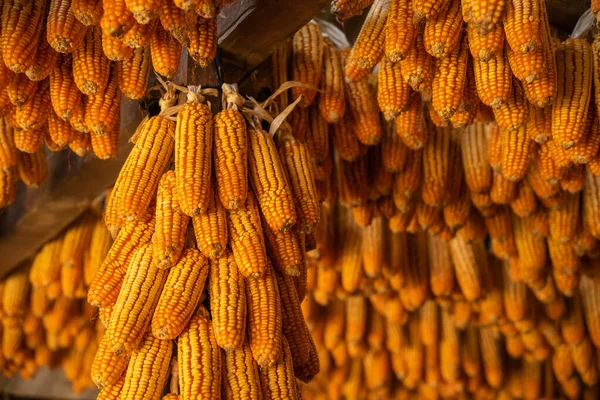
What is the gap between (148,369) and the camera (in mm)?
2803

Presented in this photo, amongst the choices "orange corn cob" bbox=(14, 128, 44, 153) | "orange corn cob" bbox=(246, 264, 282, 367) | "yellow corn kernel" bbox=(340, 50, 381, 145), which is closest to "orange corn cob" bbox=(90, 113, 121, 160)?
"orange corn cob" bbox=(14, 128, 44, 153)

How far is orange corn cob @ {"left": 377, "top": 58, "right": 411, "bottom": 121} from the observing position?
348cm

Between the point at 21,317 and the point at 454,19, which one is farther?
the point at 21,317

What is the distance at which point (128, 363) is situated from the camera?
9.52 feet

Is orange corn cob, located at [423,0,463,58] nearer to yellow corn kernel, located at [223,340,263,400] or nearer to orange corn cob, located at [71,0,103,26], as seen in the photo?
orange corn cob, located at [71,0,103,26]

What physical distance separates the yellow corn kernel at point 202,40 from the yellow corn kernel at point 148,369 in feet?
3.71

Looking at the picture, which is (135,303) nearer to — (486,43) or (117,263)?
(117,263)

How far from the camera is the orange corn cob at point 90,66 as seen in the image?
128 inches

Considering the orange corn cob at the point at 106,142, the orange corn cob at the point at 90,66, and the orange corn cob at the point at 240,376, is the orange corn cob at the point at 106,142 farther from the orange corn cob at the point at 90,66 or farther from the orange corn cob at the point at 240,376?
the orange corn cob at the point at 240,376

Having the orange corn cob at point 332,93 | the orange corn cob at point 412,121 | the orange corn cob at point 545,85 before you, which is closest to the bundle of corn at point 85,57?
the orange corn cob at point 332,93

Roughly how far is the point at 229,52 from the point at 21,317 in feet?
13.0

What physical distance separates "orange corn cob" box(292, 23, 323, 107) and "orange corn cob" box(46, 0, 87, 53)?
1361mm

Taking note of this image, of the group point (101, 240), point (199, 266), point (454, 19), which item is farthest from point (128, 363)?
point (101, 240)

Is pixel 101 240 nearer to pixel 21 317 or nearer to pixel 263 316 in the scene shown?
pixel 21 317
